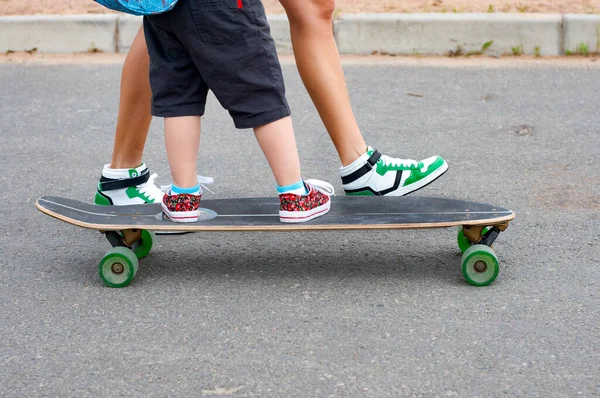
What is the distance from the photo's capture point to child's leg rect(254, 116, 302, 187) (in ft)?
10.0

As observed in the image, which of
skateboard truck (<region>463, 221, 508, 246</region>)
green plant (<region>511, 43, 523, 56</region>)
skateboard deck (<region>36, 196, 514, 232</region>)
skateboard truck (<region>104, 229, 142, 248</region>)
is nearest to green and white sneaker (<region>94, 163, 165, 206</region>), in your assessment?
skateboard deck (<region>36, 196, 514, 232</region>)

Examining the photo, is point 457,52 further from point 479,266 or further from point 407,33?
point 479,266

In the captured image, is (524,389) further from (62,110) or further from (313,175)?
(62,110)

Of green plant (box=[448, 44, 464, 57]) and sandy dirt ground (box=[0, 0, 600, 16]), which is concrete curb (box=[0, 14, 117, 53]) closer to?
sandy dirt ground (box=[0, 0, 600, 16])

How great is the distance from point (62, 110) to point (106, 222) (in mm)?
2539

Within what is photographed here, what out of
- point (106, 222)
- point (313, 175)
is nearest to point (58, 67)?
point (313, 175)

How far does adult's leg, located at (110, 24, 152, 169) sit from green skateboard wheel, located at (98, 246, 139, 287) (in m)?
0.68

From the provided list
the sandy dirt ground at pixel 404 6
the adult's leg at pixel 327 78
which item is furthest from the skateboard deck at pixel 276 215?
the sandy dirt ground at pixel 404 6

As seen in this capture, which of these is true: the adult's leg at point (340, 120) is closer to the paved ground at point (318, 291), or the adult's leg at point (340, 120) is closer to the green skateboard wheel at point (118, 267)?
the paved ground at point (318, 291)

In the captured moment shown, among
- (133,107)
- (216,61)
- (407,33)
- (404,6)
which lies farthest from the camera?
(404,6)

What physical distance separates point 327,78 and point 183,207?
2.95 feet

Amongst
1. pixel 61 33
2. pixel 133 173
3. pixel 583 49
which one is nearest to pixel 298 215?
pixel 133 173

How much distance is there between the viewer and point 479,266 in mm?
3045

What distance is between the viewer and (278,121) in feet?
10.0
